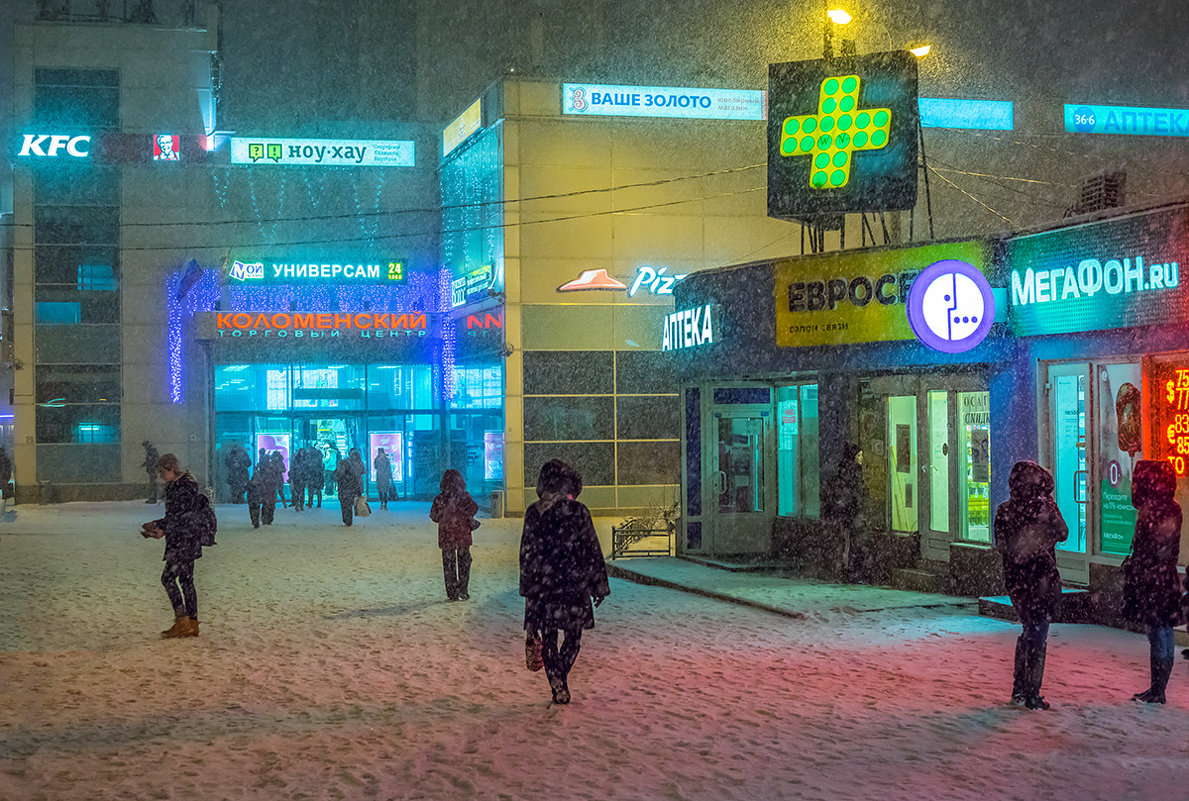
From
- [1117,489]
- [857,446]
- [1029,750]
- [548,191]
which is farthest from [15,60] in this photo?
[1029,750]

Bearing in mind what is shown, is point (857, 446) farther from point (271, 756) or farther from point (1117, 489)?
point (271, 756)

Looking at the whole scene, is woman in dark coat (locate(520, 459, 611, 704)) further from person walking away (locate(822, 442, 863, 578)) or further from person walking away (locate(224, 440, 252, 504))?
person walking away (locate(224, 440, 252, 504))

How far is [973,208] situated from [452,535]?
23.7 m

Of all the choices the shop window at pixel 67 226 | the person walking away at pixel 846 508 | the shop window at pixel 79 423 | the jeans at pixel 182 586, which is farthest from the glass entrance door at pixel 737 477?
the shop window at pixel 67 226

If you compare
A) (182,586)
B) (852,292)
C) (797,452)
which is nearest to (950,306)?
(852,292)

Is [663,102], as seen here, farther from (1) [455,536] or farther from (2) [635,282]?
(1) [455,536]

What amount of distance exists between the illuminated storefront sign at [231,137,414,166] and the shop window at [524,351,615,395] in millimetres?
9789

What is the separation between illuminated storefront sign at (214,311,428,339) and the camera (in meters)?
32.5

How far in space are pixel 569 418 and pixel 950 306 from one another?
16.2 meters

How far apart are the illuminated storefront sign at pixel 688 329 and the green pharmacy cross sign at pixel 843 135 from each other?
6.07ft

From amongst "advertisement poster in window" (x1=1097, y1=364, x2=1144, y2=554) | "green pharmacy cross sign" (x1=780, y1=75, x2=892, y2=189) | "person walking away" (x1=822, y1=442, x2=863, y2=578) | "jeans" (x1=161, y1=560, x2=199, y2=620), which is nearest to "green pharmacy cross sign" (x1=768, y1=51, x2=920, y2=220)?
"green pharmacy cross sign" (x1=780, y1=75, x2=892, y2=189)

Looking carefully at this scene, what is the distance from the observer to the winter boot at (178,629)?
11.6 m

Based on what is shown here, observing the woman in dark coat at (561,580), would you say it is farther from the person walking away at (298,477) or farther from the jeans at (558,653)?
the person walking away at (298,477)

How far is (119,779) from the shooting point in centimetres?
662
